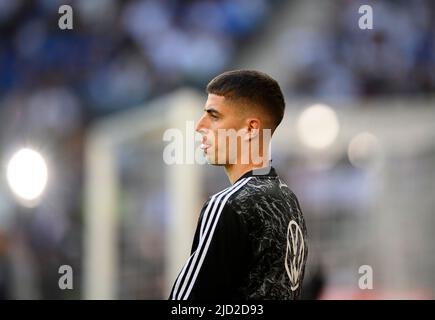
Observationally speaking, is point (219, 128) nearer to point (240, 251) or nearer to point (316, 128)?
point (240, 251)

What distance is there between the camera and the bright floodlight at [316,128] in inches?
266

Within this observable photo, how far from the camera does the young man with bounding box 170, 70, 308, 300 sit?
5.33 ft

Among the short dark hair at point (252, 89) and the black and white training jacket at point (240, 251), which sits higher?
the short dark hair at point (252, 89)

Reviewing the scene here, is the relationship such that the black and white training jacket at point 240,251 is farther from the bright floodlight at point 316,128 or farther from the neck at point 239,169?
the bright floodlight at point 316,128

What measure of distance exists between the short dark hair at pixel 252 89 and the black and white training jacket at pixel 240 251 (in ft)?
0.70

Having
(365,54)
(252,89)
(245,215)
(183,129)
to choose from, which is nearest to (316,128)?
(365,54)

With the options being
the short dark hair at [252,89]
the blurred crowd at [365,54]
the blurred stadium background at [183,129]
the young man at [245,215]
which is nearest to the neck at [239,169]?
the young man at [245,215]

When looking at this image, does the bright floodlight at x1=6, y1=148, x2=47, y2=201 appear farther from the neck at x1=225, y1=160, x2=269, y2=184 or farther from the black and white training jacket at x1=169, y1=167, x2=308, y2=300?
the black and white training jacket at x1=169, y1=167, x2=308, y2=300

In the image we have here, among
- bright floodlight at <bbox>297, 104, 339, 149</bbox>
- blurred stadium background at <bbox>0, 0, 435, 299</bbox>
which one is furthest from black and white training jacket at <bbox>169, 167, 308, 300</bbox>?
bright floodlight at <bbox>297, 104, 339, 149</bbox>

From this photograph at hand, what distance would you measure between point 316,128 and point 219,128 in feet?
16.9

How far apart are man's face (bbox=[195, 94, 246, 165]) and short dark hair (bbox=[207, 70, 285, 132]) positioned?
23 mm
